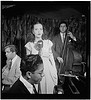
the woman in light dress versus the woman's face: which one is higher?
the woman's face

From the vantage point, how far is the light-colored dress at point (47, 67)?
1.60 meters

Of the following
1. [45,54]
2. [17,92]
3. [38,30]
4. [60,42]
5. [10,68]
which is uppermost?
[38,30]

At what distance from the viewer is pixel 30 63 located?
1616mm

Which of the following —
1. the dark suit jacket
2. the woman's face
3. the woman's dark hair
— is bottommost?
the dark suit jacket

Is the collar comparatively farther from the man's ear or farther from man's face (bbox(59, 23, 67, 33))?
man's face (bbox(59, 23, 67, 33))

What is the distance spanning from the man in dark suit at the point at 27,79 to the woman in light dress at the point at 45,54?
0.05 meters

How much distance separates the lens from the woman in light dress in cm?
160

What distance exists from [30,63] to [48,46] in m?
0.24

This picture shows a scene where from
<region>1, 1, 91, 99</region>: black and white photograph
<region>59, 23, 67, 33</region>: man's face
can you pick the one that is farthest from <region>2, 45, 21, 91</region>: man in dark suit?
<region>59, 23, 67, 33</region>: man's face

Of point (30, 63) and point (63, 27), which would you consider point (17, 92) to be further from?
point (63, 27)

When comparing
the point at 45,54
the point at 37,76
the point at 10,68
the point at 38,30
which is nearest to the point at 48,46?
the point at 45,54

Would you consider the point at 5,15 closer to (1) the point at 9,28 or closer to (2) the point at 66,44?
(1) the point at 9,28

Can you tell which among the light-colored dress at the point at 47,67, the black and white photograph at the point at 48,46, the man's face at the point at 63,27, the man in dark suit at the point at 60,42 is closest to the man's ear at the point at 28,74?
the black and white photograph at the point at 48,46

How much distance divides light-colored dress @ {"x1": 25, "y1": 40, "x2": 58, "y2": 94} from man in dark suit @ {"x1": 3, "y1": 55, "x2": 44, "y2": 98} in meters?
0.05
